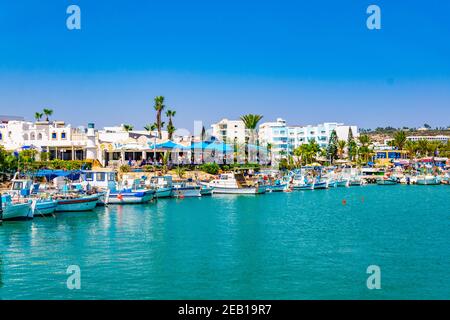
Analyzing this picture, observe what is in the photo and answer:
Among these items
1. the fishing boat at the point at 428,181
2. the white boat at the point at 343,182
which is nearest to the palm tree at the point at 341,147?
the fishing boat at the point at 428,181

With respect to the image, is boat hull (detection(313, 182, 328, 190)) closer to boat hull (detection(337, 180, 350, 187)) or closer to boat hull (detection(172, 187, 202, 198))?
boat hull (detection(337, 180, 350, 187))

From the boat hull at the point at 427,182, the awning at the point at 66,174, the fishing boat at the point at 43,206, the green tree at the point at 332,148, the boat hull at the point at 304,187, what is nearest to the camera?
the fishing boat at the point at 43,206

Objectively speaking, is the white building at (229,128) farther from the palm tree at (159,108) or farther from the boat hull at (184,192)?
the boat hull at (184,192)

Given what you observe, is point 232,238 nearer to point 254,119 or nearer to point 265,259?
point 265,259

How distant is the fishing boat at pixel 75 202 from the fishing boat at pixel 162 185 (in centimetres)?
1653

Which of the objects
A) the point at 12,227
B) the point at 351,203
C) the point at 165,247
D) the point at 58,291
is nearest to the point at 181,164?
the point at 351,203

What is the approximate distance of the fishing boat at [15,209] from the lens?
44.5m

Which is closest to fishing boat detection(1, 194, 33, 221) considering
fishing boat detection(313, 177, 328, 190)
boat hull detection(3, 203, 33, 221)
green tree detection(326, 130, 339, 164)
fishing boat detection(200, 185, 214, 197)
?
boat hull detection(3, 203, 33, 221)

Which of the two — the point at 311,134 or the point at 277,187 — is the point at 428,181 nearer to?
the point at 277,187

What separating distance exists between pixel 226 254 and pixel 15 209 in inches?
866

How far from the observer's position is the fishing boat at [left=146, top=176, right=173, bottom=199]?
233 feet

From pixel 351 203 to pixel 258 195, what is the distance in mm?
15249

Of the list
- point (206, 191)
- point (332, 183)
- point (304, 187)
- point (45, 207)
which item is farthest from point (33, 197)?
point (332, 183)

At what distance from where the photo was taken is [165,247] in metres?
34.5
